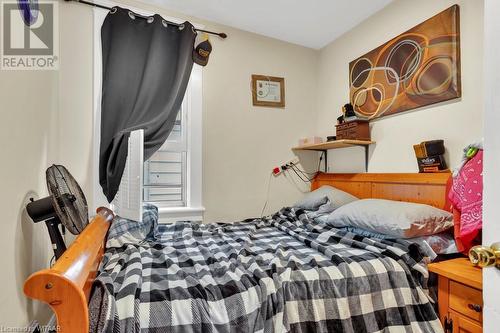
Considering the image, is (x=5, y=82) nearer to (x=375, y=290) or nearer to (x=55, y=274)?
(x=55, y=274)

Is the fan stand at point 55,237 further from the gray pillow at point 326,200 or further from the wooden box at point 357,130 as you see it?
the wooden box at point 357,130

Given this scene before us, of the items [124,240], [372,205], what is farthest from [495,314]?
[124,240]

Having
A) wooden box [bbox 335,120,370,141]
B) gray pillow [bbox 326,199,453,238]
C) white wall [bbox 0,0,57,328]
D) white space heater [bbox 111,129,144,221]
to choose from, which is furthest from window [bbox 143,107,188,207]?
gray pillow [bbox 326,199,453,238]

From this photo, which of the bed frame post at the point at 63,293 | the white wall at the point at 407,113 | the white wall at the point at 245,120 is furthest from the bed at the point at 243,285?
the white wall at the point at 245,120

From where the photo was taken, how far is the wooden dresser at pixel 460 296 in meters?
1.09

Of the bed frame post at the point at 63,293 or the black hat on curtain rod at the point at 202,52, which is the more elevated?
the black hat on curtain rod at the point at 202,52

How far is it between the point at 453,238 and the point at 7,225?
2134mm

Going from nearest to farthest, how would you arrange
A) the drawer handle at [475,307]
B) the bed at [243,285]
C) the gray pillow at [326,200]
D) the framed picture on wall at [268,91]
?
the bed at [243,285]
the drawer handle at [475,307]
the gray pillow at [326,200]
the framed picture on wall at [268,91]

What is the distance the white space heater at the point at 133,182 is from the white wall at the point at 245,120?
27.4 inches

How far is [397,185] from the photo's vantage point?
2.11m

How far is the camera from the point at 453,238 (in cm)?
152

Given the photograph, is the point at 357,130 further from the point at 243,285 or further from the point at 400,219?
the point at 243,285

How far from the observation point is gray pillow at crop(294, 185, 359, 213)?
2.27 m

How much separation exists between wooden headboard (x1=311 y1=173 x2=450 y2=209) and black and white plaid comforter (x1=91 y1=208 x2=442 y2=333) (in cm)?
62
